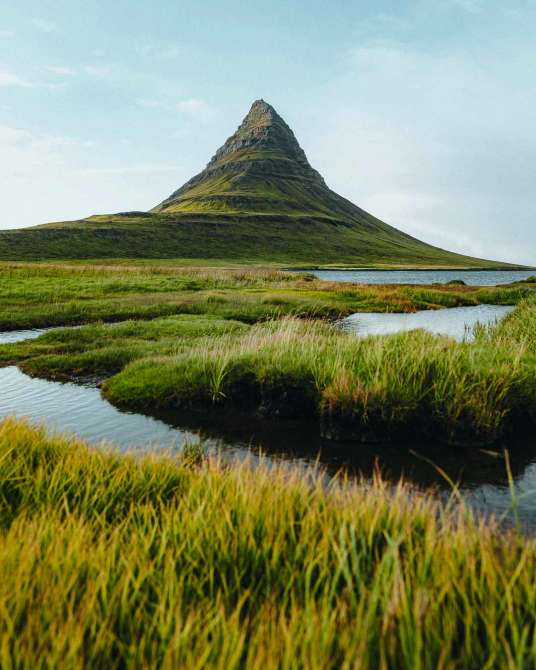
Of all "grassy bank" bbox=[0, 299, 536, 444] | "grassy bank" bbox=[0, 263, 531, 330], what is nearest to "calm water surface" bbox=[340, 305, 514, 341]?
"grassy bank" bbox=[0, 263, 531, 330]

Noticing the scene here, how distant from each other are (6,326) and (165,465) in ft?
78.6

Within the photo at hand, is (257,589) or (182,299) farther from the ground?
(257,589)

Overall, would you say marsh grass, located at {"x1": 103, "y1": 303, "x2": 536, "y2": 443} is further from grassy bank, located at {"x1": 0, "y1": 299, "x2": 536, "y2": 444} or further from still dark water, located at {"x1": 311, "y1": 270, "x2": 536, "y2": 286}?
still dark water, located at {"x1": 311, "y1": 270, "x2": 536, "y2": 286}

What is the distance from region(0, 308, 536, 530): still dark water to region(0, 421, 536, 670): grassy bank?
7.32ft

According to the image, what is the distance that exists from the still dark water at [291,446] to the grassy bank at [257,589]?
223cm

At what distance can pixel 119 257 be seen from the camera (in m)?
136

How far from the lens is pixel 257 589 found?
10.5 feet

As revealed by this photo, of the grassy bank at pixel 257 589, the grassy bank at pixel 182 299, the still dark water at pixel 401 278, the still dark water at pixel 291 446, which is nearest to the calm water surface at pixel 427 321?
the grassy bank at pixel 182 299

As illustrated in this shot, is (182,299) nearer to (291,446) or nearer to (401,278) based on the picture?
(291,446)

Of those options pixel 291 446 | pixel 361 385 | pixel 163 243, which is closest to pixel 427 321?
pixel 361 385

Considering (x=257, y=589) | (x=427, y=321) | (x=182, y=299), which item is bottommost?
(x=427, y=321)

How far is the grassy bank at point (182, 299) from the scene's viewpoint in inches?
1140

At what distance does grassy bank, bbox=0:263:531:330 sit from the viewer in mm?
28953

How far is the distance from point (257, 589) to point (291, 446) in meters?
6.29
